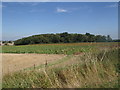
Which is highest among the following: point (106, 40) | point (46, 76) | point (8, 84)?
point (106, 40)

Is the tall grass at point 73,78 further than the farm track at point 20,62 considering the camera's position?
No

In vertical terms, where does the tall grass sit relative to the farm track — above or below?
above

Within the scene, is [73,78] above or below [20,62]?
above

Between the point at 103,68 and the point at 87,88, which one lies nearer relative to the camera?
the point at 87,88

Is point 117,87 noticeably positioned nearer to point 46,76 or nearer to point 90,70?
point 90,70

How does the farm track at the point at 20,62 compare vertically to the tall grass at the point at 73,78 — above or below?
below

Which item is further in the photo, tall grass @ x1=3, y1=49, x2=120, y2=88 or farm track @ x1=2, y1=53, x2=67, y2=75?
farm track @ x1=2, y1=53, x2=67, y2=75

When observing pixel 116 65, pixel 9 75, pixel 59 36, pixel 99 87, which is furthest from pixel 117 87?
pixel 59 36

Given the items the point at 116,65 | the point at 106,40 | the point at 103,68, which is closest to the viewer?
the point at 103,68

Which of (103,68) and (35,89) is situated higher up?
(103,68)

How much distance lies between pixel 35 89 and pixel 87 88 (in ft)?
4.53

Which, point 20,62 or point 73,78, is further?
point 20,62

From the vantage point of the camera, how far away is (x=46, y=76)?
4105 mm

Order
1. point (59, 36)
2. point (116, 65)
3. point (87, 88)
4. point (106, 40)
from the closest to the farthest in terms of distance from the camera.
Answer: point (87, 88) → point (116, 65) → point (106, 40) → point (59, 36)
